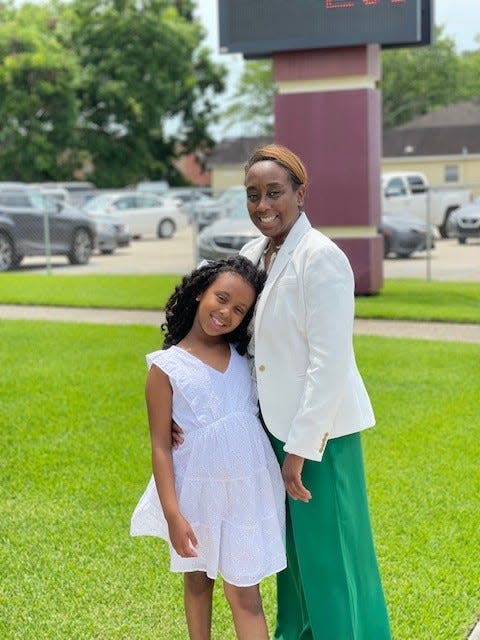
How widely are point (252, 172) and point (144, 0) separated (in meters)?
52.0

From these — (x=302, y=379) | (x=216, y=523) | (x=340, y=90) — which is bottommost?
(x=216, y=523)

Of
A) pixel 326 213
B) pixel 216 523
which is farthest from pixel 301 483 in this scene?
pixel 326 213

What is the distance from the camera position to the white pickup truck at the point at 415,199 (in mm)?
28062

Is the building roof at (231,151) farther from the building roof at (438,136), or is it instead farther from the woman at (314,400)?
the woman at (314,400)

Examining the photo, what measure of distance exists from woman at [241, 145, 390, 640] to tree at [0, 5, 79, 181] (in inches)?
1746

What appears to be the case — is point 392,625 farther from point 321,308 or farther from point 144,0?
point 144,0

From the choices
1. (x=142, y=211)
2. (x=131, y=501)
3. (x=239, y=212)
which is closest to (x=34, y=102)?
(x=142, y=211)

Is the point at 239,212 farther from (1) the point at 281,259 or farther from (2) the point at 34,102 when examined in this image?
(2) the point at 34,102

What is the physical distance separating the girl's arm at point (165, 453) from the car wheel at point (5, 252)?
55.9 feet

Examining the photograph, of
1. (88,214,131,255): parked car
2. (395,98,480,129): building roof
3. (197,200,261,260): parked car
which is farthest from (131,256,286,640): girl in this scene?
(395,98,480,129): building roof

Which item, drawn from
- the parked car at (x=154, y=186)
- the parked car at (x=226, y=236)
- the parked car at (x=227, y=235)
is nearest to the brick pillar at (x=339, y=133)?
the parked car at (x=227, y=235)

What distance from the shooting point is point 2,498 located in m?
5.44

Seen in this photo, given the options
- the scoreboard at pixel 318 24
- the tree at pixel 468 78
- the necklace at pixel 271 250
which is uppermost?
the tree at pixel 468 78

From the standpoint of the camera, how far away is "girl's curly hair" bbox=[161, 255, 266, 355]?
3133mm
